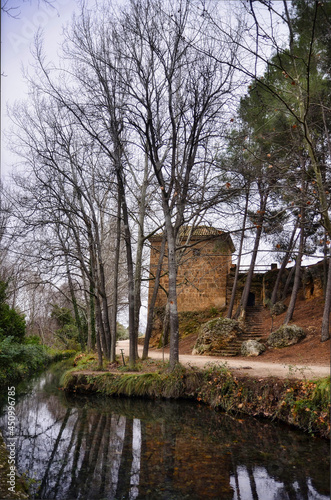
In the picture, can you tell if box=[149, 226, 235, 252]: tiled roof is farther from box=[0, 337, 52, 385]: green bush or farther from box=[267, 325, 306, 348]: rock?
box=[0, 337, 52, 385]: green bush

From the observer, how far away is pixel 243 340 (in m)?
14.3

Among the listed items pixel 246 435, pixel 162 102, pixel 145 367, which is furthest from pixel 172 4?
pixel 145 367

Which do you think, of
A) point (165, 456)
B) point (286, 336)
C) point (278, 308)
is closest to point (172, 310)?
point (165, 456)

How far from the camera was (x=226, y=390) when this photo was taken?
287 inches

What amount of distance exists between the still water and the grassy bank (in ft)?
0.77

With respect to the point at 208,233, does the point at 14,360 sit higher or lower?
lower

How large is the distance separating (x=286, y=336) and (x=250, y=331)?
264cm

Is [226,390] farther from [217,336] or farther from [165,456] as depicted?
[217,336]

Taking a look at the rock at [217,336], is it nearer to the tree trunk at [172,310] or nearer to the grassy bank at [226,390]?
the grassy bank at [226,390]

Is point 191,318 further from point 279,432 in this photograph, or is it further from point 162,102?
point 279,432

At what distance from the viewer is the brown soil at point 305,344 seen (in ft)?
34.7

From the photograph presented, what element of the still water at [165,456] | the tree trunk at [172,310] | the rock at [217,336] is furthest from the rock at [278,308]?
the still water at [165,456]

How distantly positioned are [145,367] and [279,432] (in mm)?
4849

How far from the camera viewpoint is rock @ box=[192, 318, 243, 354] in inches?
545
